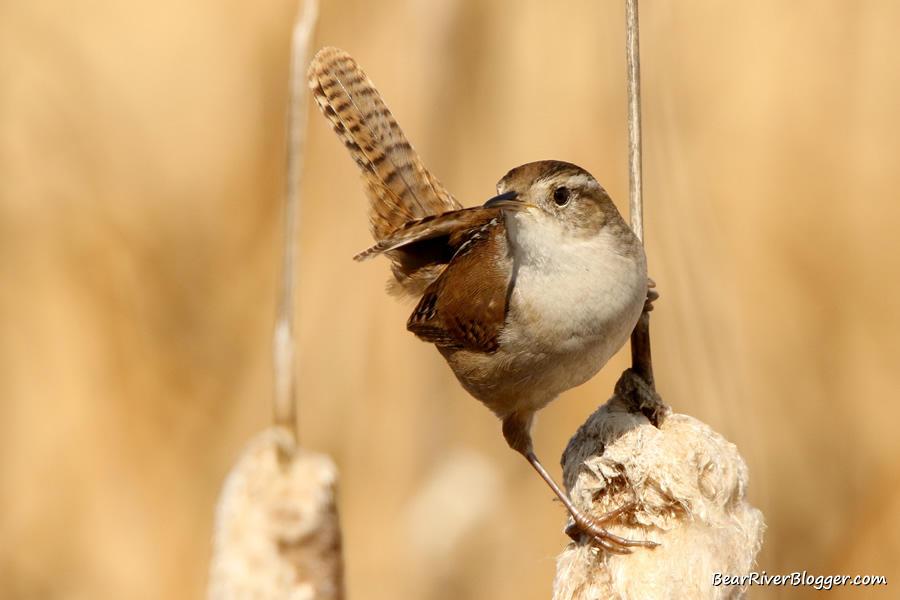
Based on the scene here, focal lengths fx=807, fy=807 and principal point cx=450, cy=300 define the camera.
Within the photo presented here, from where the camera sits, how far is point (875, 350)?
2953 millimetres

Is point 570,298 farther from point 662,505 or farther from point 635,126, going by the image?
point 662,505

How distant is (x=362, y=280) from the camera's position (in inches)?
119

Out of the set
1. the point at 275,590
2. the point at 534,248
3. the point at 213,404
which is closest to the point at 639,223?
the point at 534,248

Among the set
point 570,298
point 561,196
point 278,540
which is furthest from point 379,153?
point 278,540

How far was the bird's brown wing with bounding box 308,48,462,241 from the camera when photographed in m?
2.46

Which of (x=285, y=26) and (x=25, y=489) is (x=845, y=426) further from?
(x=25, y=489)

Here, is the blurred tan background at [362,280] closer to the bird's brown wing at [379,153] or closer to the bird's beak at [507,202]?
the bird's brown wing at [379,153]

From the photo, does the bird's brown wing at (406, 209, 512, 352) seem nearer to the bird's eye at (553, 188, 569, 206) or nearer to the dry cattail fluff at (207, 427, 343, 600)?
the bird's eye at (553, 188, 569, 206)

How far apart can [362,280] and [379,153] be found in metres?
0.61

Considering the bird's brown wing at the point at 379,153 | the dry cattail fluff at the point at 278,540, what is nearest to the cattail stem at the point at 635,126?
the dry cattail fluff at the point at 278,540

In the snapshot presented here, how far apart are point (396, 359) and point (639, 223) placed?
4.54 ft

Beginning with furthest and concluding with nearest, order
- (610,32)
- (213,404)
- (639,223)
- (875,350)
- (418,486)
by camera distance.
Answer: (213,404), (875,350), (418,486), (610,32), (639,223)

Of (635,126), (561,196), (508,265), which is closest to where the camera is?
(635,126)

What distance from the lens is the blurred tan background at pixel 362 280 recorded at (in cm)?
287
